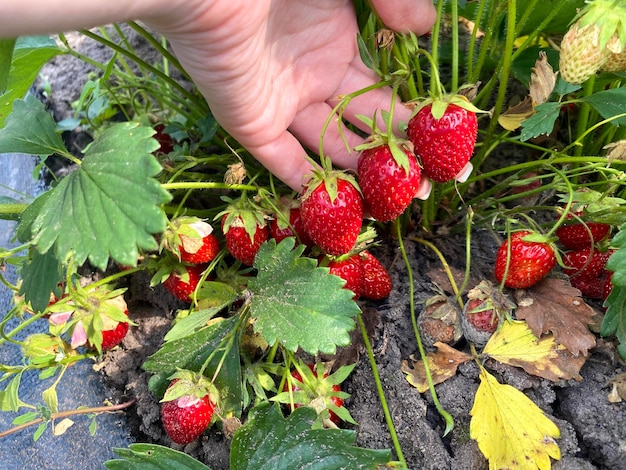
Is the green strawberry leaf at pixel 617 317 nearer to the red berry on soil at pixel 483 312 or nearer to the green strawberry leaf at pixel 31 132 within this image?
the red berry on soil at pixel 483 312

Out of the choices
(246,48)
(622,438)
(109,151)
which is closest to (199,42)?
(246,48)

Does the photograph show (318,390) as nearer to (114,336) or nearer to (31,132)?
(114,336)

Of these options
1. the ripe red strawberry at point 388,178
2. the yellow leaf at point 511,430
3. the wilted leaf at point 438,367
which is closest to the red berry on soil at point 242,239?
the ripe red strawberry at point 388,178

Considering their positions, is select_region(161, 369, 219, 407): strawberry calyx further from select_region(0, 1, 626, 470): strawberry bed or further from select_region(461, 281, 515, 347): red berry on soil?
select_region(461, 281, 515, 347): red berry on soil

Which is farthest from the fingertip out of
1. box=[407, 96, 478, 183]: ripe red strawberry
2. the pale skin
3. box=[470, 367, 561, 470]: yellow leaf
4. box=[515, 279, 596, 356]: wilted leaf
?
box=[470, 367, 561, 470]: yellow leaf

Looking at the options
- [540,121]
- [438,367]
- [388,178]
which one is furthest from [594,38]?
[438,367]

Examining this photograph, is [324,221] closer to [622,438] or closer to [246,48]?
[246,48]
